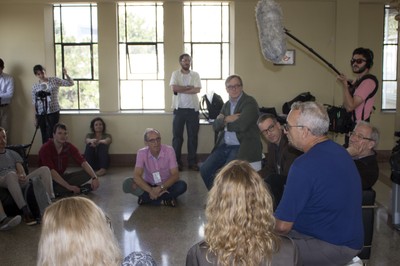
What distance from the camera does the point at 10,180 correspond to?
5137 mm

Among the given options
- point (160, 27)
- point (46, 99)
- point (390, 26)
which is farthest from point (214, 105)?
point (390, 26)

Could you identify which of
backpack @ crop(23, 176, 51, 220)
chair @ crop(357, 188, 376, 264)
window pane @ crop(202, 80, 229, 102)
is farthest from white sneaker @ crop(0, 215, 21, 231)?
window pane @ crop(202, 80, 229, 102)

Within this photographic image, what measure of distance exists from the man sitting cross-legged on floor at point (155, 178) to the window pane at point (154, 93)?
8.73 feet

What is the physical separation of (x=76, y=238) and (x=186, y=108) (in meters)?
6.04

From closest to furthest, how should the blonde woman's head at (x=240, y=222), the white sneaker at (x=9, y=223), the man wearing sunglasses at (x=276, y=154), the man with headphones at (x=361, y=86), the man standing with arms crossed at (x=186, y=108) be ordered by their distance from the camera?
the blonde woman's head at (x=240, y=222) < the man wearing sunglasses at (x=276, y=154) < the man with headphones at (x=361, y=86) < the white sneaker at (x=9, y=223) < the man standing with arms crossed at (x=186, y=108)

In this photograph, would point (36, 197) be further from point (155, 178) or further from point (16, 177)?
point (155, 178)

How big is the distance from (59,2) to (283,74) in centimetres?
352

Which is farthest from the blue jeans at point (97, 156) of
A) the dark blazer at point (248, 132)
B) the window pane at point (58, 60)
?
the dark blazer at point (248, 132)

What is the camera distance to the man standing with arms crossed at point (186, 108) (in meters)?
7.67

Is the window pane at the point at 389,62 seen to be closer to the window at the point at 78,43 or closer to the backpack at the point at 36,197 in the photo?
the window at the point at 78,43

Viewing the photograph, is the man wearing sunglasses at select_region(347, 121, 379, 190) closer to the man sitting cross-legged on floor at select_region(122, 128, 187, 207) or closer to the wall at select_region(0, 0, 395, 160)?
the man sitting cross-legged on floor at select_region(122, 128, 187, 207)

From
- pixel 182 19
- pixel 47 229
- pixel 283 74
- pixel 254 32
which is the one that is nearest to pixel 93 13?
pixel 182 19

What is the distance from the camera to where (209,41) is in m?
8.30

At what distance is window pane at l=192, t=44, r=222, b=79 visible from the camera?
831cm
